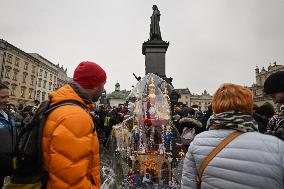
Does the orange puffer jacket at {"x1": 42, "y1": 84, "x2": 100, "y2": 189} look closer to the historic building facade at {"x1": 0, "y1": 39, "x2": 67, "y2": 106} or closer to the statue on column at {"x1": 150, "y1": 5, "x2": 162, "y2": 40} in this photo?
the statue on column at {"x1": 150, "y1": 5, "x2": 162, "y2": 40}

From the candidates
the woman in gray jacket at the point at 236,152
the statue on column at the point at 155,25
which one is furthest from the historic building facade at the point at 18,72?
the woman in gray jacket at the point at 236,152

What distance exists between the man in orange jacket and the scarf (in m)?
0.95

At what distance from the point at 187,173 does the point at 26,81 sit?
5801cm

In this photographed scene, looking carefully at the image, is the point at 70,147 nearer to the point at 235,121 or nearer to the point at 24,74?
the point at 235,121

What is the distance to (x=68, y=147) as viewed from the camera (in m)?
1.92

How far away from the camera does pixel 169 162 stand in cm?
705

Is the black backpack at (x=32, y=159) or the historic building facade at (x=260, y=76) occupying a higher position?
the historic building facade at (x=260, y=76)

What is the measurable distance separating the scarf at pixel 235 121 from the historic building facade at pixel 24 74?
46.7m

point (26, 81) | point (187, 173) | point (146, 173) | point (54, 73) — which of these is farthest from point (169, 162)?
point (54, 73)

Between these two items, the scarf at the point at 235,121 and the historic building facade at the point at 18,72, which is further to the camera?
the historic building facade at the point at 18,72

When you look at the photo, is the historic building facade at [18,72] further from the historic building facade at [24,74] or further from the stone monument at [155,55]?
the stone monument at [155,55]

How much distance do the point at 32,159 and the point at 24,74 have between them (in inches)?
2229

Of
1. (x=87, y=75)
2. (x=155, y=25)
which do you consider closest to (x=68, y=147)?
(x=87, y=75)

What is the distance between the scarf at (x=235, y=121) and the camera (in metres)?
1.95
